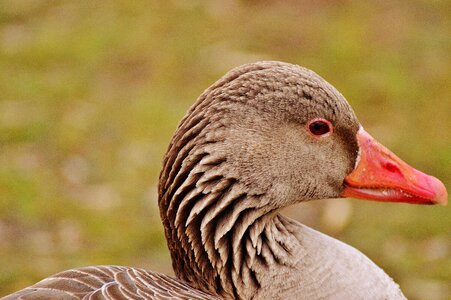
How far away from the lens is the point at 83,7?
33.2 ft

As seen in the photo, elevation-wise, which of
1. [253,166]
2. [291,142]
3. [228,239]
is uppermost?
[291,142]

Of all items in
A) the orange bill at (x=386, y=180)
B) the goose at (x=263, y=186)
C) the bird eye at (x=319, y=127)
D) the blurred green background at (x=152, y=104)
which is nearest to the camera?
the goose at (x=263, y=186)

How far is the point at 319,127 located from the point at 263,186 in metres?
0.39

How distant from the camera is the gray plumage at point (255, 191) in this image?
4.08 metres

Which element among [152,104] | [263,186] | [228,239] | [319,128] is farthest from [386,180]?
[152,104]

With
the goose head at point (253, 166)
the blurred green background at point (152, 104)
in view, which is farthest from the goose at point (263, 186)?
the blurred green background at point (152, 104)

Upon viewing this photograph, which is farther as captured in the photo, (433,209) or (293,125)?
(433,209)

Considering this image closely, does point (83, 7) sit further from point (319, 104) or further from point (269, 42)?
point (319, 104)

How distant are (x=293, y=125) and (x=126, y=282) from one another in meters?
1.06

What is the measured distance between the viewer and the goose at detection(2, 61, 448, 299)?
4078 mm

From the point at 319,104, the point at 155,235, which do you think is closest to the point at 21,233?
the point at 155,235

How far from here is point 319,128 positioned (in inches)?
166

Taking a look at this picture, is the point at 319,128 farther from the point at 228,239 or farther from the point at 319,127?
the point at 228,239

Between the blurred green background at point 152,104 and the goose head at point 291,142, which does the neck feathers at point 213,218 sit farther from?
the blurred green background at point 152,104
